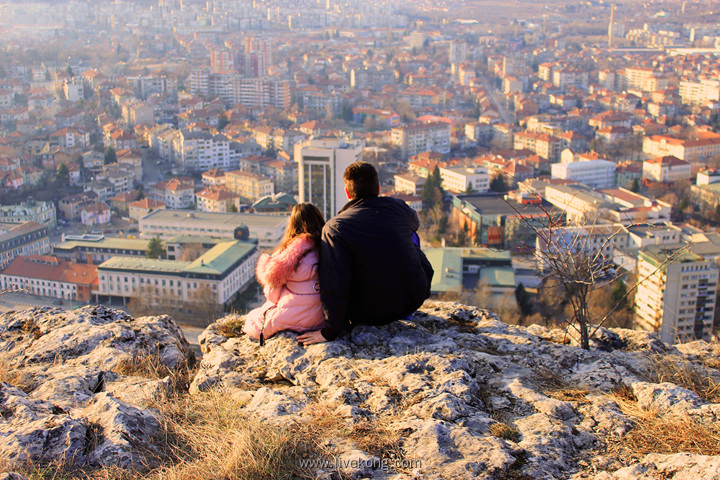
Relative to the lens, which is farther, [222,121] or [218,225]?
[222,121]

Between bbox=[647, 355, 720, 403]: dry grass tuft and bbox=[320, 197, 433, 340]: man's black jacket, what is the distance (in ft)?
1.53

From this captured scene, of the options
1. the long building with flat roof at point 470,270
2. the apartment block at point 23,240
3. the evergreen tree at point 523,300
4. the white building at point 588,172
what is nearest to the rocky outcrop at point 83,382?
the long building with flat roof at point 470,270

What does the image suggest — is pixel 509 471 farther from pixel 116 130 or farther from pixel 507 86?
pixel 507 86

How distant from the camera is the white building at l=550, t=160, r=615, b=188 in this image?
14.8 metres

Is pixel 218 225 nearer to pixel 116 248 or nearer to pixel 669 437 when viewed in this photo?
pixel 116 248

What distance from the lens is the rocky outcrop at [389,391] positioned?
1.06 m

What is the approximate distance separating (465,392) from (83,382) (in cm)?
69

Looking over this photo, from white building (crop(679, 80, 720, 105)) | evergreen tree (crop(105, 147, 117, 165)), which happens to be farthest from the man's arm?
white building (crop(679, 80, 720, 105))

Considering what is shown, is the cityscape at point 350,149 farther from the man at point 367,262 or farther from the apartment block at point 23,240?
the man at point 367,262

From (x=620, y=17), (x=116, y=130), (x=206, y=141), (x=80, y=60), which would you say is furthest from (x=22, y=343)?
(x=620, y=17)

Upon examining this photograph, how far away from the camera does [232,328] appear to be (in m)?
1.70

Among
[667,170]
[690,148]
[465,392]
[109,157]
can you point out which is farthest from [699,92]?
[465,392]

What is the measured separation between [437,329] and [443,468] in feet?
2.19

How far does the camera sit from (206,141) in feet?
56.5
